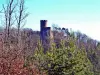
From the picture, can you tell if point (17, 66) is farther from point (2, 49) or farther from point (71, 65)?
point (71, 65)

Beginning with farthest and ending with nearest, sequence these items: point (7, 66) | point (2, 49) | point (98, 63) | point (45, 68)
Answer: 1. point (98, 63)
2. point (45, 68)
3. point (2, 49)
4. point (7, 66)

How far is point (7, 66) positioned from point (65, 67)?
608 centimetres

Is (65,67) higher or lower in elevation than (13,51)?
lower

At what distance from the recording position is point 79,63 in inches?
560

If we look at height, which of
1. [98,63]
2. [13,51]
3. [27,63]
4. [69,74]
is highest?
[13,51]

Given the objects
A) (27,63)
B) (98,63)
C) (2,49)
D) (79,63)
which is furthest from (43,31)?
(2,49)

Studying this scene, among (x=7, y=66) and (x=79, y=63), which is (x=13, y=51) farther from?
(x=79, y=63)

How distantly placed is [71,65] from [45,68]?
1563 millimetres

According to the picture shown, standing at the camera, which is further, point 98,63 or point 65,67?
point 98,63

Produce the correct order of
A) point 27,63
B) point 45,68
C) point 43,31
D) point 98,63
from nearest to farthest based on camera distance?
point 27,63, point 45,68, point 98,63, point 43,31

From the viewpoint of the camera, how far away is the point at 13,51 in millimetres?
8320

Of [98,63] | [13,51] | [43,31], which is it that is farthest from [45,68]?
[43,31]

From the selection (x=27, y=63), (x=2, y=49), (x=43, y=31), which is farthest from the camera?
(x=43, y=31)

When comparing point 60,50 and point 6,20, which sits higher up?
point 6,20
